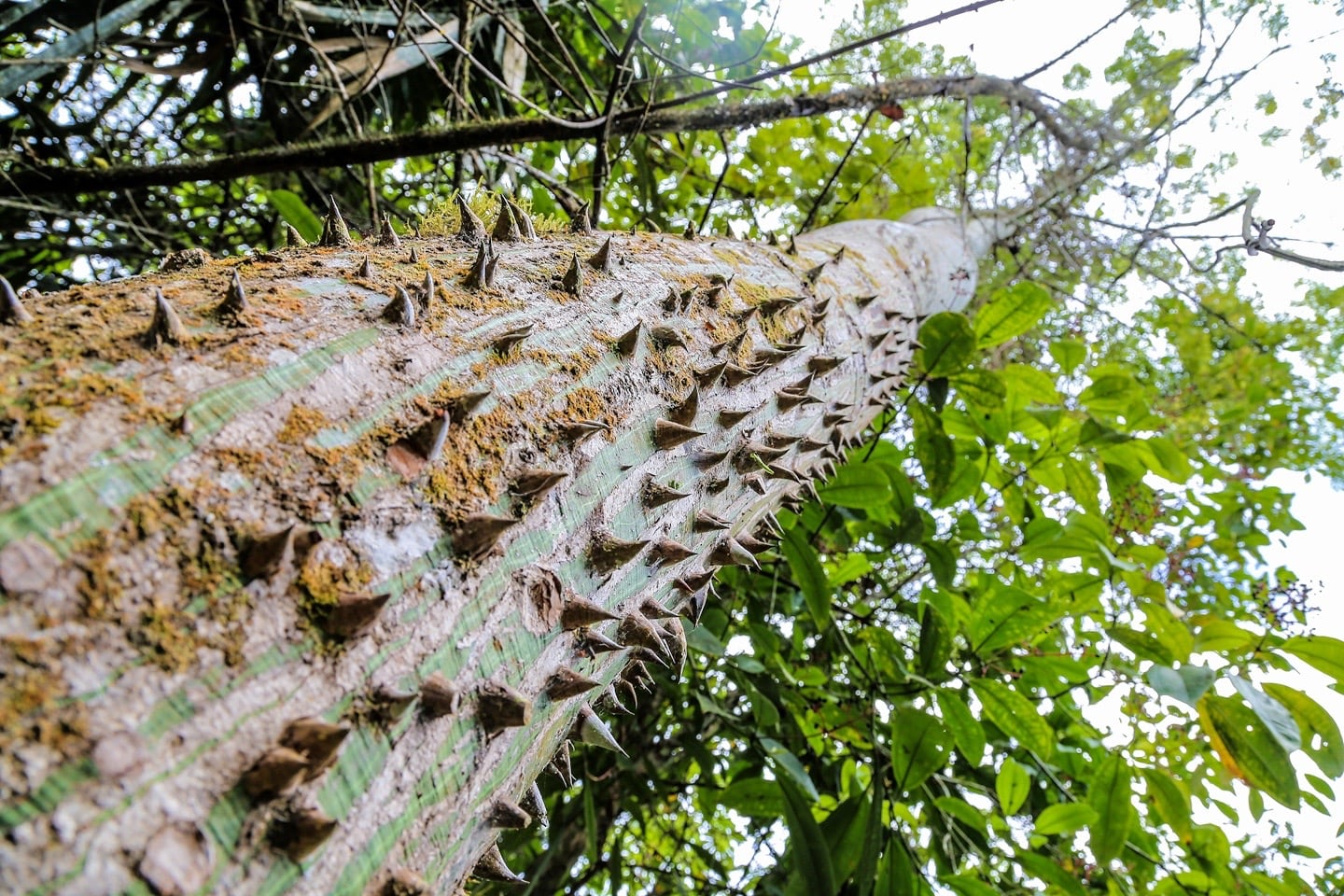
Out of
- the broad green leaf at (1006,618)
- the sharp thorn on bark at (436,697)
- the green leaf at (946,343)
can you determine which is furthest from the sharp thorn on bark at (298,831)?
the green leaf at (946,343)

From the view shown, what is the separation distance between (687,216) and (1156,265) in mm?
2963

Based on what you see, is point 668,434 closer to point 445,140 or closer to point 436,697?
point 436,697

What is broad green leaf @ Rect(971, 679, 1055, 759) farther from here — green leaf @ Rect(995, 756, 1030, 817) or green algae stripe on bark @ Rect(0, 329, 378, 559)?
green algae stripe on bark @ Rect(0, 329, 378, 559)

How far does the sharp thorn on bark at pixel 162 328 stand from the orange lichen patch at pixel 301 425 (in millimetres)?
118

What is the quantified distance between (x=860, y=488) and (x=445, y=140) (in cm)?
163

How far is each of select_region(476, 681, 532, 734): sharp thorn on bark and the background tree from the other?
1.11 metres

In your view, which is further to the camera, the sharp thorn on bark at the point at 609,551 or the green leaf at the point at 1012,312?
the green leaf at the point at 1012,312

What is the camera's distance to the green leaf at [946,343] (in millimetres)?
2141

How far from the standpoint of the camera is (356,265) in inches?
35.5

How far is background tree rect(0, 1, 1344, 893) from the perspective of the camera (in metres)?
1.97

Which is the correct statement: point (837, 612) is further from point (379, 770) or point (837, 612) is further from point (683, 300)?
point (379, 770)

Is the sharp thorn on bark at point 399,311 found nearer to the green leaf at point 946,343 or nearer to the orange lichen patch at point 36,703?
the orange lichen patch at point 36,703

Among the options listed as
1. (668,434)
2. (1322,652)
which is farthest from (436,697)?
(1322,652)

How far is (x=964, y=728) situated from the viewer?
192 centimetres
